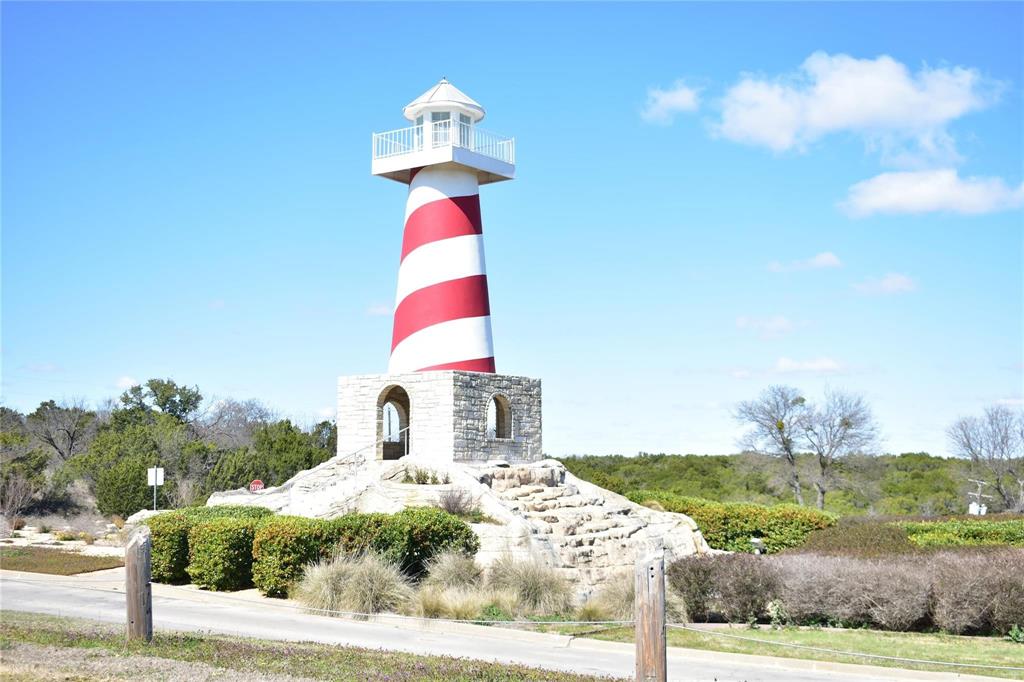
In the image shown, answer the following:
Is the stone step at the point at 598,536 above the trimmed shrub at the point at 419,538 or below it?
below

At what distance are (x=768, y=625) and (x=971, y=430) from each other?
28400 mm

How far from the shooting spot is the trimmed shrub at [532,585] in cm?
1512

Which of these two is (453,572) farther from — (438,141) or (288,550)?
→ (438,141)

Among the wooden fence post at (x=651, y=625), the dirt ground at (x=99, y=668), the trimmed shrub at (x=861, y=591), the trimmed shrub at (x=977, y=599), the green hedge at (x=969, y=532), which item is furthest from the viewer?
the green hedge at (x=969, y=532)

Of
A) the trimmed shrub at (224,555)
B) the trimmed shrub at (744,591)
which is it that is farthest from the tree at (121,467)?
the trimmed shrub at (744,591)

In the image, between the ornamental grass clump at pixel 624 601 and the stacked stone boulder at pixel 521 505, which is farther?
the stacked stone boulder at pixel 521 505

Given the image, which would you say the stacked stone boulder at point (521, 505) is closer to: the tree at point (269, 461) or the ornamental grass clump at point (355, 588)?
the ornamental grass clump at point (355, 588)

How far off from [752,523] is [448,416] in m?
8.16

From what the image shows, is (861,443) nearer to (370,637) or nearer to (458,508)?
(458,508)

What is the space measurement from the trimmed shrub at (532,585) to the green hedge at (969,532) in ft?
30.9

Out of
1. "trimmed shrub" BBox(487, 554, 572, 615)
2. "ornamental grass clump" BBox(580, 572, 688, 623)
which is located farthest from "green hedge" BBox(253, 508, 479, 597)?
"ornamental grass clump" BBox(580, 572, 688, 623)

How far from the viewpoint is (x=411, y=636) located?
43.8ft

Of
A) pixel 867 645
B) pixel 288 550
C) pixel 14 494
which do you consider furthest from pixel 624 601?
pixel 14 494

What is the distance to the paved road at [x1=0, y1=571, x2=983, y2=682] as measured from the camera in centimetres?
1113
